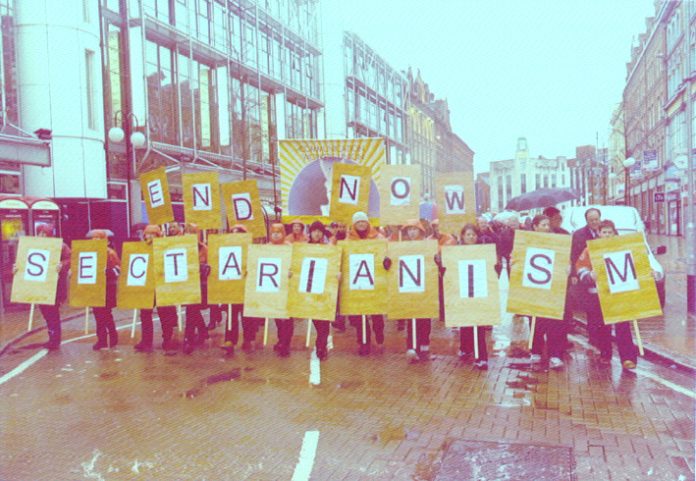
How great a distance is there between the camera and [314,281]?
8.59 metres

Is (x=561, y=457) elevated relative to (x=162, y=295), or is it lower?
lower

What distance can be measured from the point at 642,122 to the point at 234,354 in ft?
180

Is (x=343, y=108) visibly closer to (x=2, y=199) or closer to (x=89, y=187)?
(x=89, y=187)

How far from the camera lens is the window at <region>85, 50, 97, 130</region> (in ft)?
69.8

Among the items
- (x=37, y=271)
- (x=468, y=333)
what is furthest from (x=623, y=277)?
(x=37, y=271)

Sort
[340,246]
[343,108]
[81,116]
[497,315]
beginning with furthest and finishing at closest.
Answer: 1. [343,108]
2. [81,116]
3. [340,246]
4. [497,315]

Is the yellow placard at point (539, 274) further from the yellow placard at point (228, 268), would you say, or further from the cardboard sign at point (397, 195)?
the yellow placard at point (228, 268)

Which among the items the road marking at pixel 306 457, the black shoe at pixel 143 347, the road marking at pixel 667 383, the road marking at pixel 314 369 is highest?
the black shoe at pixel 143 347

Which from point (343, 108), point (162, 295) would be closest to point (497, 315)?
point (162, 295)

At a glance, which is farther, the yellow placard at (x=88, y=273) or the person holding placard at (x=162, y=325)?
the yellow placard at (x=88, y=273)

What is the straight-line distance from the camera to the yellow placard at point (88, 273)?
9.60m

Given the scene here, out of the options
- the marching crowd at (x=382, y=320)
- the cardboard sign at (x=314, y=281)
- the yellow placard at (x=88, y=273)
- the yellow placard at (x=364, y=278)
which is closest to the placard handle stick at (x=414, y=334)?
the marching crowd at (x=382, y=320)

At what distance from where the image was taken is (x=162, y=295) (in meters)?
9.09

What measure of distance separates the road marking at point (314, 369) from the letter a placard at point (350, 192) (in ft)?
7.71
